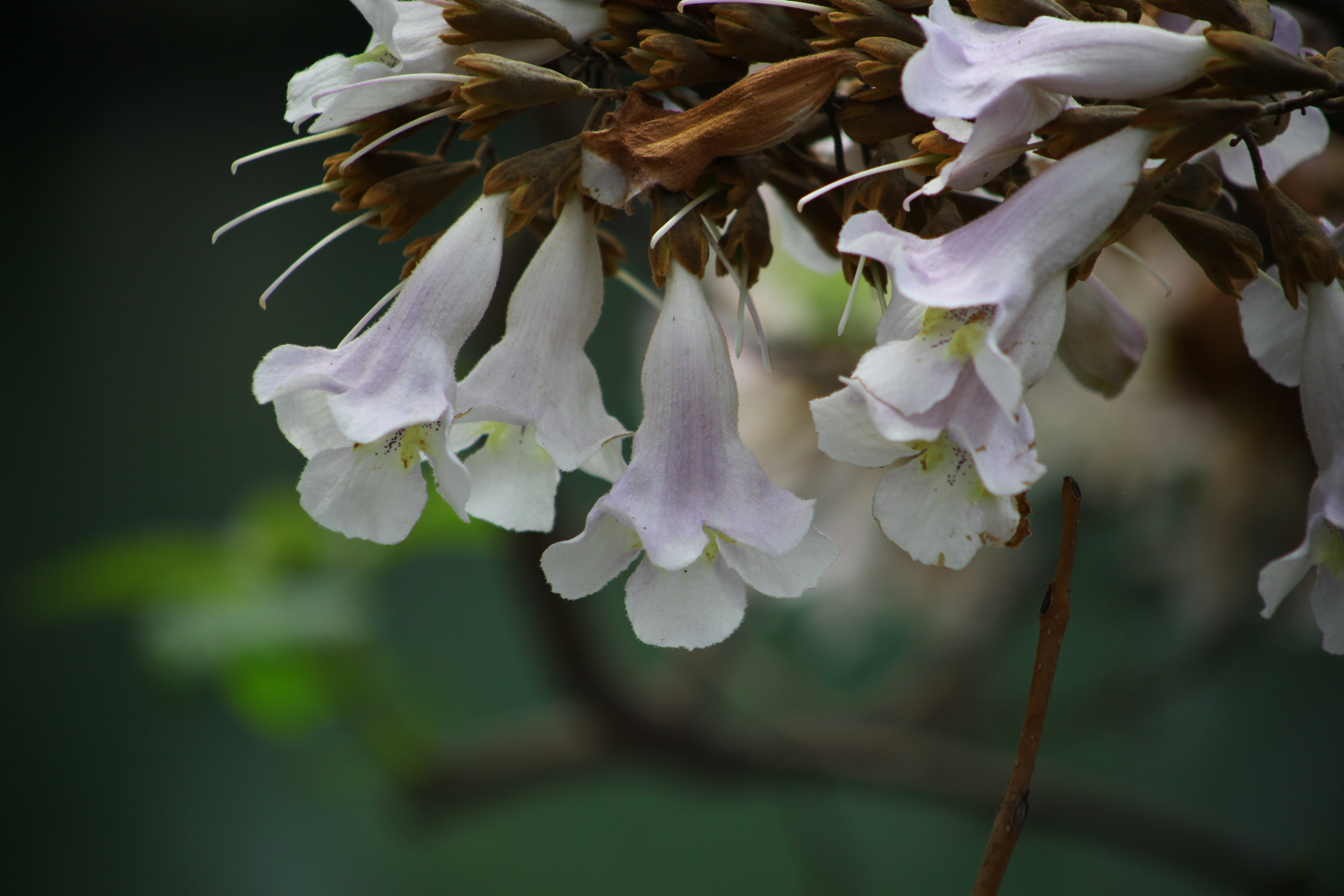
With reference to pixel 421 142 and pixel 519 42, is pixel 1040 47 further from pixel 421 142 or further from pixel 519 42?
pixel 421 142

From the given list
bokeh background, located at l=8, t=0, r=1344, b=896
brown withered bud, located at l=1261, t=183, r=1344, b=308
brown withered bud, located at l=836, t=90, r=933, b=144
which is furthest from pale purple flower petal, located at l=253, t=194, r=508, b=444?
bokeh background, located at l=8, t=0, r=1344, b=896

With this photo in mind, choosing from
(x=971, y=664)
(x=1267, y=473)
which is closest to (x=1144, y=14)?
(x=1267, y=473)

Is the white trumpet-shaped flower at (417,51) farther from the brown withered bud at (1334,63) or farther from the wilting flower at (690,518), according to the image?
the brown withered bud at (1334,63)

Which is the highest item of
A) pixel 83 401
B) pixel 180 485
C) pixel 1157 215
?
pixel 1157 215

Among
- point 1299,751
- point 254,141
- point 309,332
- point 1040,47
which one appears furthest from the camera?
point 309,332

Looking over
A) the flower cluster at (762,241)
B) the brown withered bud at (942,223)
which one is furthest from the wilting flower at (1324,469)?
the brown withered bud at (942,223)
